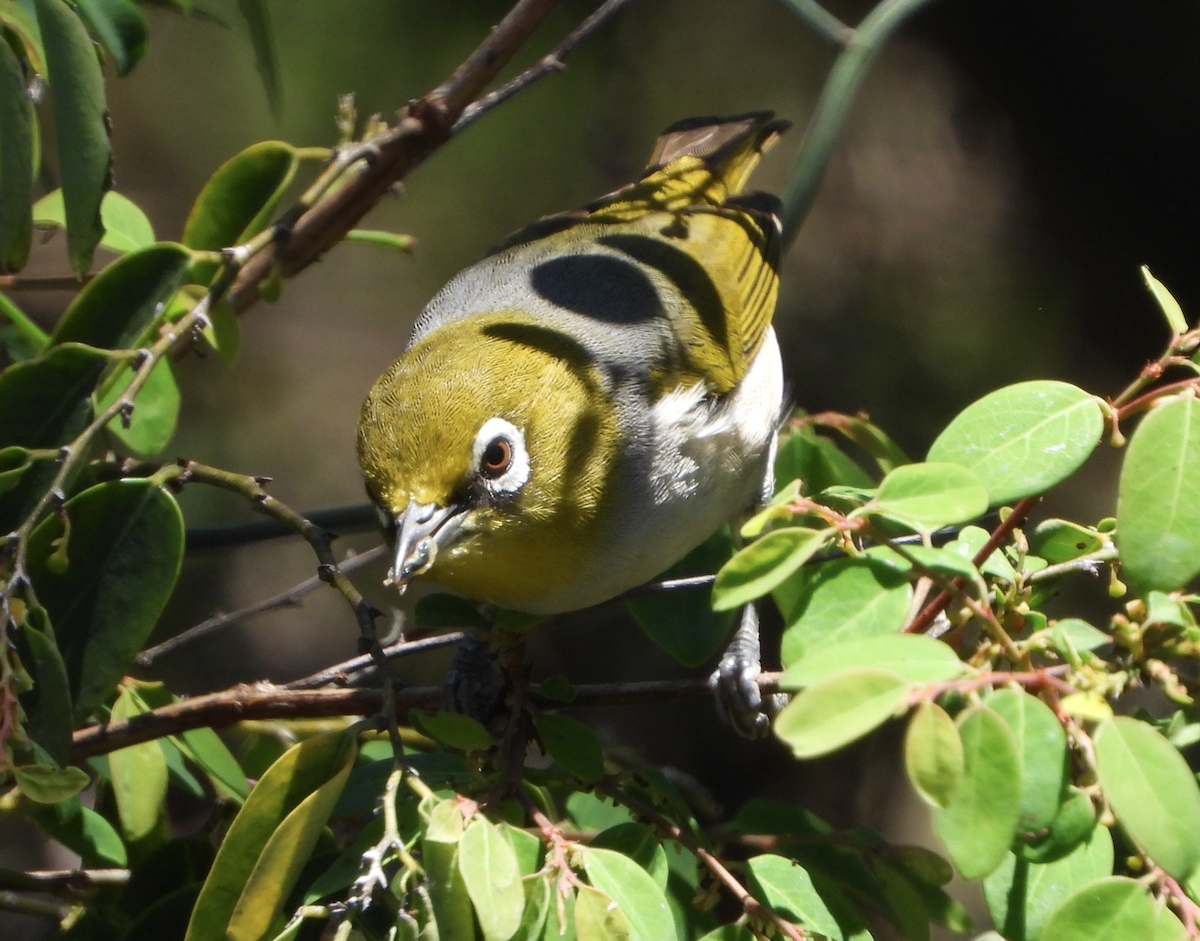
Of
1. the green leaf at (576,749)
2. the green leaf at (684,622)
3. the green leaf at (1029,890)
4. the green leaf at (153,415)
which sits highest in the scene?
the green leaf at (153,415)

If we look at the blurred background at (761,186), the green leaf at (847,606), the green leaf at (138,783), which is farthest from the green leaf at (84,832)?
the blurred background at (761,186)

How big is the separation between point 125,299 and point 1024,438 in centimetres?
130

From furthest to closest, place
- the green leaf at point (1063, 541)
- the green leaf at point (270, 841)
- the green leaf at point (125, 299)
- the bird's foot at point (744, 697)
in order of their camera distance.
A: 1. the bird's foot at point (744, 697)
2. the green leaf at point (125, 299)
3. the green leaf at point (1063, 541)
4. the green leaf at point (270, 841)

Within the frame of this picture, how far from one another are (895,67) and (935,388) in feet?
6.28

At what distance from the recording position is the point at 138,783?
6.36ft

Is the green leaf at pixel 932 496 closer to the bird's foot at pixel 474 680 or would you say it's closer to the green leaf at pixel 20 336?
the bird's foot at pixel 474 680

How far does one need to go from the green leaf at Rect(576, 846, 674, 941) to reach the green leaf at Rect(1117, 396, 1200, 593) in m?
0.62

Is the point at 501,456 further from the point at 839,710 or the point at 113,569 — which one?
the point at 839,710

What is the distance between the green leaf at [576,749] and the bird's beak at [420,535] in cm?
36

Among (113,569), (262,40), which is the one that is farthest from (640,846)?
(262,40)

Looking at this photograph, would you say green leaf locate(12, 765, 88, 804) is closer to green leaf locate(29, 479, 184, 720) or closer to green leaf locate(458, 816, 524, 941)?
green leaf locate(29, 479, 184, 720)

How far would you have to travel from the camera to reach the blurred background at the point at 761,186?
5.29 meters

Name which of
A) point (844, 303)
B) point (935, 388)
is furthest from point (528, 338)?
point (844, 303)

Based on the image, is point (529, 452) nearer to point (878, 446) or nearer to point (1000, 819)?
point (878, 446)
